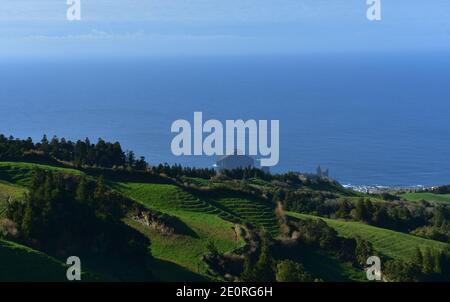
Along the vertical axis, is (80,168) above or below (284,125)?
below

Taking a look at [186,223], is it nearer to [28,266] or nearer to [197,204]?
[197,204]

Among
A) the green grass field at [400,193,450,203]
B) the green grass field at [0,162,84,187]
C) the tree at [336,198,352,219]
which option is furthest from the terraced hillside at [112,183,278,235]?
the green grass field at [400,193,450,203]

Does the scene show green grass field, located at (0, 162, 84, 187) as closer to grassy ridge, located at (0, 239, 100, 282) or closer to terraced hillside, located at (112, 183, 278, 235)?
terraced hillside, located at (112, 183, 278, 235)

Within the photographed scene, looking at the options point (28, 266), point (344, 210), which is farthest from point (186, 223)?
point (344, 210)

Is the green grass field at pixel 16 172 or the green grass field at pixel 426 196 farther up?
the green grass field at pixel 426 196

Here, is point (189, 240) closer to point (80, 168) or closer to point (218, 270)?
point (218, 270)

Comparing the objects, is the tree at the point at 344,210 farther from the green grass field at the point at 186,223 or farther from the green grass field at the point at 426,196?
the green grass field at the point at 426,196

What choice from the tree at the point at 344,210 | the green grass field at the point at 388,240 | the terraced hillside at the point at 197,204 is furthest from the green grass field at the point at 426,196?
the terraced hillside at the point at 197,204

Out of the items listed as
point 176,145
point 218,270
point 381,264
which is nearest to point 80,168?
point 218,270
